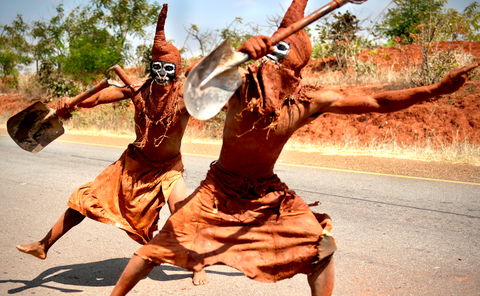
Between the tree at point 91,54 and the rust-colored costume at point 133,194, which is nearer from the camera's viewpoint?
the rust-colored costume at point 133,194

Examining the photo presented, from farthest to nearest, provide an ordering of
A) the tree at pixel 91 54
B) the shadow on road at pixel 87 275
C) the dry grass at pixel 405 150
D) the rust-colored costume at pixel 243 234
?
1. the tree at pixel 91 54
2. the dry grass at pixel 405 150
3. the shadow on road at pixel 87 275
4. the rust-colored costume at pixel 243 234

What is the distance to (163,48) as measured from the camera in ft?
14.8

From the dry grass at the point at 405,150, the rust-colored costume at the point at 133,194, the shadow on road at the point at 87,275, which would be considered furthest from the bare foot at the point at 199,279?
the dry grass at the point at 405,150

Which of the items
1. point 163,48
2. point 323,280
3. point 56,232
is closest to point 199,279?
point 56,232

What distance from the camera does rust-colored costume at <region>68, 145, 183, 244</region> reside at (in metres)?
4.48

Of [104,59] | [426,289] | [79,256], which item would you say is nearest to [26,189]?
[79,256]

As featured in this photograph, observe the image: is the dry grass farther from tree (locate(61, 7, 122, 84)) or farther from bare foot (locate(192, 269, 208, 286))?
tree (locate(61, 7, 122, 84))

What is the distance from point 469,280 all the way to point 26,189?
6.66 meters

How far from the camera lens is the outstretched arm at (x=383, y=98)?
2.90m

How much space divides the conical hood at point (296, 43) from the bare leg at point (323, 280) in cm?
119

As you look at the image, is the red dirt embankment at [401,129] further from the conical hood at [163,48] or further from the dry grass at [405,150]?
the conical hood at [163,48]

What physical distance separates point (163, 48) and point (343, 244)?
2.72 meters

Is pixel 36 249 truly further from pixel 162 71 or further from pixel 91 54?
pixel 91 54

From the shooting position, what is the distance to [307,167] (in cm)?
1049
